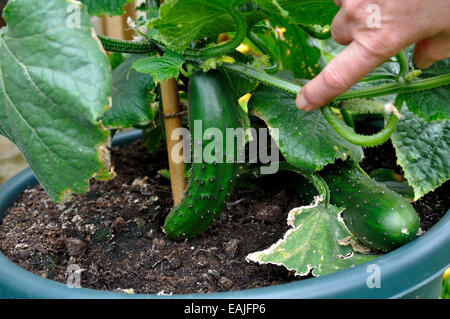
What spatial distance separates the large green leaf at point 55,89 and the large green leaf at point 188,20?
128 millimetres

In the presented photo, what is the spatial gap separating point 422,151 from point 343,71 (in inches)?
18.8

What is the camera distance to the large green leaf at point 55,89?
72 cm

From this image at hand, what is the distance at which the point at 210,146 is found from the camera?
932mm

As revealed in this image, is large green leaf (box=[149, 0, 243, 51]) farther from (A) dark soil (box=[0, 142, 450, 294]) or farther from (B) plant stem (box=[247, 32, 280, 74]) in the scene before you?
(A) dark soil (box=[0, 142, 450, 294])

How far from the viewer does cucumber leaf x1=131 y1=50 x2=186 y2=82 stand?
850 mm

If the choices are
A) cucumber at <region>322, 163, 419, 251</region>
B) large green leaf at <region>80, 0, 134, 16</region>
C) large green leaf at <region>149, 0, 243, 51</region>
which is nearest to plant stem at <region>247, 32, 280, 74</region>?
large green leaf at <region>149, 0, 243, 51</region>

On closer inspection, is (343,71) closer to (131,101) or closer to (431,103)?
(431,103)

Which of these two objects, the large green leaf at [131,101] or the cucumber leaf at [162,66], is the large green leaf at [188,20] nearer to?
the cucumber leaf at [162,66]

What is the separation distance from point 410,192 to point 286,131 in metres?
0.37

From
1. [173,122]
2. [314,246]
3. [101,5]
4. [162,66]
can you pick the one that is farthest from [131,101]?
[314,246]

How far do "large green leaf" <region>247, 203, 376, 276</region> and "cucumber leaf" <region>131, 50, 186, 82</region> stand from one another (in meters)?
0.37

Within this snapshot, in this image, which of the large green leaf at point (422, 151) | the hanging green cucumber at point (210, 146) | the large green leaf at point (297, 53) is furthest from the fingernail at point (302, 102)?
the large green leaf at point (297, 53)
